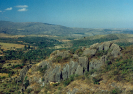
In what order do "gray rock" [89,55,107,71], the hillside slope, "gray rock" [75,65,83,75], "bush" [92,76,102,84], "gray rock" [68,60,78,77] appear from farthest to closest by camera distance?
"gray rock" [68,60,78,77] < "gray rock" [89,55,107,71] < "gray rock" [75,65,83,75] < "bush" [92,76,102,84] < the hillside slope

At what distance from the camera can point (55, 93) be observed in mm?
29078

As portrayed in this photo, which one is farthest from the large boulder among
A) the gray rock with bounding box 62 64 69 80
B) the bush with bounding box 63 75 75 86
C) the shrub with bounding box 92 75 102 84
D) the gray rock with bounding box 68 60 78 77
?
the bush with bounding box 63 75 75 86

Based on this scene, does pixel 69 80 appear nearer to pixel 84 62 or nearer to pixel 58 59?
pixel 84 62

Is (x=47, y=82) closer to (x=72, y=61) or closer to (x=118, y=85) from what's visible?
(x=72, y=61)

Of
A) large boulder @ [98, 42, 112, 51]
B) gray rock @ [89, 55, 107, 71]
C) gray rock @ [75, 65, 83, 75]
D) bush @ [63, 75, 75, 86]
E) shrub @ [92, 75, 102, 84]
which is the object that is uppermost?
large boulder @ [98, 42, 112, 51]

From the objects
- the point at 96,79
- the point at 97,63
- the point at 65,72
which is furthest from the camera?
the point at 65,72

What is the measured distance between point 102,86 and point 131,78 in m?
5.92

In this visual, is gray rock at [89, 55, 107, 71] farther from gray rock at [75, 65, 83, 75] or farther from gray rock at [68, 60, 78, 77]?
gray rock at [68, 60, 78, 77]

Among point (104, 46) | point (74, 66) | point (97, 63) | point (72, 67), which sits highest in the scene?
point (104, 46)

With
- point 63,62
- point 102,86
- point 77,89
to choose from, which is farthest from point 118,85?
point 63,62

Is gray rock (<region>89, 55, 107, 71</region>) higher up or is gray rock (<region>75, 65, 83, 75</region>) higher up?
gray rock (<region>89, 55, 107, 71</region>)

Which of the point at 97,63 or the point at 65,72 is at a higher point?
the point at 97,63

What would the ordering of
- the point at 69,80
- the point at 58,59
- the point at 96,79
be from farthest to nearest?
the point at 58,59 < the point at 69,80 < the point at 96,79

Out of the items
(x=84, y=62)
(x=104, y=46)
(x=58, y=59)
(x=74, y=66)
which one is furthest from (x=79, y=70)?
(x=104, y=46)
